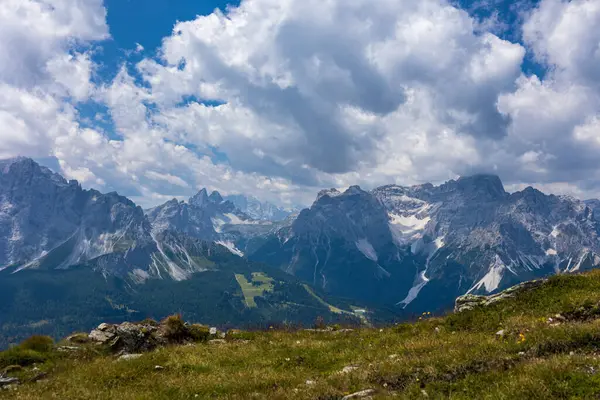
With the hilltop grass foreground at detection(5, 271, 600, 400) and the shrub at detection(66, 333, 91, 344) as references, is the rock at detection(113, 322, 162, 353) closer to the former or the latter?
the hilltop grass foreground at detection(5, 271, 600, 400)

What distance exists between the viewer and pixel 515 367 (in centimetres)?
1278

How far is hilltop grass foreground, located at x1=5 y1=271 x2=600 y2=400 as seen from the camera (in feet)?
39.5

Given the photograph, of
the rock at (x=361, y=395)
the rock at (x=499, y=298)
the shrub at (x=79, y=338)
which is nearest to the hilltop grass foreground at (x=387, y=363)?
the rock at (x=361, y=395)

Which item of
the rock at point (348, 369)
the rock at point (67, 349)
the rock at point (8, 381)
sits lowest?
the rock at point (8, 381)

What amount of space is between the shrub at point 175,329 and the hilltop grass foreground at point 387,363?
115 inches

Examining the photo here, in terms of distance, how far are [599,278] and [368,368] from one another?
684 inches

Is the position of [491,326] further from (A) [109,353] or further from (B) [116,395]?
(A) [109,353]

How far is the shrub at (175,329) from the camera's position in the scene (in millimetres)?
28047

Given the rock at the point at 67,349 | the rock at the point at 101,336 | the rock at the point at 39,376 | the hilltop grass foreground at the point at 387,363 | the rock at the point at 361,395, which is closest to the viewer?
the hilltop grass foreground at the point at 387,363

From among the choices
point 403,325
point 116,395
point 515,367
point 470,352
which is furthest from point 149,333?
point 515,367

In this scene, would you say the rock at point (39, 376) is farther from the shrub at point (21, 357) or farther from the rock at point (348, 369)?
the rock at point (348, 369)

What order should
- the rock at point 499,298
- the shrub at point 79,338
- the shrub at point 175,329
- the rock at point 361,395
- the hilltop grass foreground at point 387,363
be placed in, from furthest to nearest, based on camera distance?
the shrub at point 79,338
the shrub at point 175,329
the rock at point 499,298
the rock at point 361,395
the hilltop grass foreground at point 387,363

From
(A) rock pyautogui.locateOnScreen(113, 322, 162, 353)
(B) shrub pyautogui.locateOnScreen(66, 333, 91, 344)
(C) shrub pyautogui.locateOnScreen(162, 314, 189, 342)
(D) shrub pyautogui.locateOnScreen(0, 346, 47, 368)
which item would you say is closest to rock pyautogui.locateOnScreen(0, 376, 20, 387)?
(D) shrub pyautogui.locateOnScreen(0, 346, 47, 368)

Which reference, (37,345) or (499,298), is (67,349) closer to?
(37,345)
